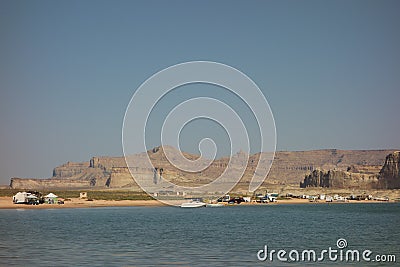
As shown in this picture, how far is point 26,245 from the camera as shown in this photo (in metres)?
46.8

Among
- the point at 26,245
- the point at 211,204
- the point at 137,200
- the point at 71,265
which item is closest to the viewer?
the point at 71,265

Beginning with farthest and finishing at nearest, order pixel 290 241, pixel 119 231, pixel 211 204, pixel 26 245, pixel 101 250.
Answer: pixel 211 204, pixel 119 231, pixel 290 241, pixel 26 245, pixel 101 250

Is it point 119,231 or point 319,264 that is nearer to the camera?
point 319,264

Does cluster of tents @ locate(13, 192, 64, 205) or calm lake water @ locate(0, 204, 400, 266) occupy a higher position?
cluster of tents @ locate(13, 192, 64, 205)

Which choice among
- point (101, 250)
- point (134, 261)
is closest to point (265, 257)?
point (134, 261)

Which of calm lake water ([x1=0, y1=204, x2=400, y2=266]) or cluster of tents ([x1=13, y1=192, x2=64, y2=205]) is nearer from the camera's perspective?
calm lake water ([x1=0, y1=204, x2=400, y2=266])

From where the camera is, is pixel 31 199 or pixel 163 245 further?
pixel 31 199

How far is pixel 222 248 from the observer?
45.0m

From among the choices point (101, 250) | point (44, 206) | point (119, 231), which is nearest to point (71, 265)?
point (101, 250)

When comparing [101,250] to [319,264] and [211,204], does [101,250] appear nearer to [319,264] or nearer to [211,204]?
[319,264]

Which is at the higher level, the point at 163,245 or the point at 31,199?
the point at 31,199

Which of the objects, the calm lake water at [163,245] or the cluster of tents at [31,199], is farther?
the cluster of tents at [31,199]

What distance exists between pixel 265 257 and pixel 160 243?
1209 cm

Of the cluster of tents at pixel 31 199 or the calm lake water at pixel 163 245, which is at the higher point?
the cluster of tents at pixel 31 199
